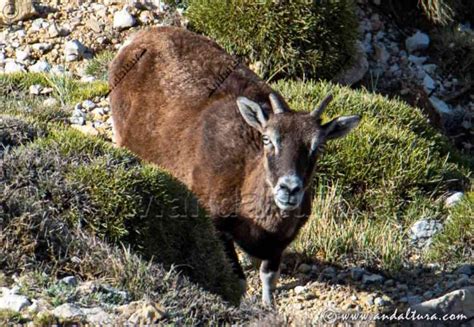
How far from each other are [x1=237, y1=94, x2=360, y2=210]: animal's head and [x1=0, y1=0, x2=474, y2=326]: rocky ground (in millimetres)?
1045

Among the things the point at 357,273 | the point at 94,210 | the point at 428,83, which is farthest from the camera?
the point at 428,83

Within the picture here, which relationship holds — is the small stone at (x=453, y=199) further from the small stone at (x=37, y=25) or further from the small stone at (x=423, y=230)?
the small stone at (x=37, y=25)

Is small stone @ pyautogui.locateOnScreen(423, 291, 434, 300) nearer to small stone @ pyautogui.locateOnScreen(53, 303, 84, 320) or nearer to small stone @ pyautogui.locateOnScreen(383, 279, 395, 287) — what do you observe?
small stone @ pyautogui.locateOnScreen(383, 279, 395, 287)

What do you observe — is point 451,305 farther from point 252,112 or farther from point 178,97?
point 178,97

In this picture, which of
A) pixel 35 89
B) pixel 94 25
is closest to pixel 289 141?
pixel 35 89

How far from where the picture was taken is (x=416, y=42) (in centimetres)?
1567

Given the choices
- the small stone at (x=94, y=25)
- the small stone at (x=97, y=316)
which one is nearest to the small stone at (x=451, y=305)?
the small stone at (x=97, y=316)

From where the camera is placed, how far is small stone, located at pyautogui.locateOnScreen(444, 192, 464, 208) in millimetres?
11781

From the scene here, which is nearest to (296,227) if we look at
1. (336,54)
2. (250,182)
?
(250,182)

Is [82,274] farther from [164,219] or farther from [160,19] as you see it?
[160,19]

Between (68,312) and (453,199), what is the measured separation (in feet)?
20.8

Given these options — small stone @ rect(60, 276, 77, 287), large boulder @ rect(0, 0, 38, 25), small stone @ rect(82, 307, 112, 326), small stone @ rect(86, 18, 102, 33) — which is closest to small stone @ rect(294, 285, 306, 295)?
small stone @ rect(60, 276, 77, 287)

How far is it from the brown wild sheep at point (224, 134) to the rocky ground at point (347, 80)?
2.29 feet

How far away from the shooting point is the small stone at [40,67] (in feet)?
43.8
